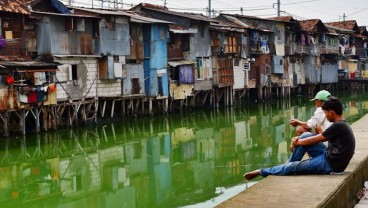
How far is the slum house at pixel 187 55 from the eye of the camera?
33.6 metres

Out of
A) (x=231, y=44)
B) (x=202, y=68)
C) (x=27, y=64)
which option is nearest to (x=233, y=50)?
(x=231, y=44)

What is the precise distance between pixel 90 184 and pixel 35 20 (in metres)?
13.5

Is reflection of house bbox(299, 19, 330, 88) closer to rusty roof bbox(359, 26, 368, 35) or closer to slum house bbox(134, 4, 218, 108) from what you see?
rusty roof bbox(359, 26, 368, 35)

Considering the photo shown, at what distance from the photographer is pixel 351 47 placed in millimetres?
60219

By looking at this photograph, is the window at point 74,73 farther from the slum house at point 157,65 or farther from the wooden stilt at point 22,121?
the slum house at point 157,65

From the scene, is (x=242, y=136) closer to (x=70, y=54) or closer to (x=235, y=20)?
(x=70, y=54)

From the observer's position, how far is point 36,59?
2483 centimetres

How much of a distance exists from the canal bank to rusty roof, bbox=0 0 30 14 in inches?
739

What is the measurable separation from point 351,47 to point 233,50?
25175 mm

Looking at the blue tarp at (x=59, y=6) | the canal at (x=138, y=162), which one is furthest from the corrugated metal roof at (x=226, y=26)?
the blue tarp at (x=59, y=6)

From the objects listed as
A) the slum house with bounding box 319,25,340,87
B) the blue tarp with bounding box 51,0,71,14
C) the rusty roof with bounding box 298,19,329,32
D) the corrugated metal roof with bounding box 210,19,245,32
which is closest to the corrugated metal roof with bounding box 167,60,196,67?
the corrugated metal roof with bounding box 210,19,245,32

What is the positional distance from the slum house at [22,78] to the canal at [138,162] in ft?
4.18

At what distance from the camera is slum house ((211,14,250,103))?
125 feet

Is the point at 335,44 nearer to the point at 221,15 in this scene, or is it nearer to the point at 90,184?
the point at 221,15
